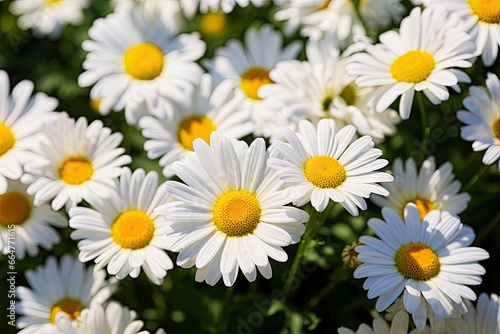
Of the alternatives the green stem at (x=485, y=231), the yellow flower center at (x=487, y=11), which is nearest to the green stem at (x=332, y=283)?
the green stem at (x=485, y=231)

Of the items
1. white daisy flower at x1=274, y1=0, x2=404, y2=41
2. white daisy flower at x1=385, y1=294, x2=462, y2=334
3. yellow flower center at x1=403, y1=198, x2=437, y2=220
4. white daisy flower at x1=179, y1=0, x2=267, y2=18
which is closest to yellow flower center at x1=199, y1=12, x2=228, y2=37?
white daisy flower at x1=179, y1=0, x2=267, y2=18

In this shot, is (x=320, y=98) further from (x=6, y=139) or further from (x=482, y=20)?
(x=6, y=139)

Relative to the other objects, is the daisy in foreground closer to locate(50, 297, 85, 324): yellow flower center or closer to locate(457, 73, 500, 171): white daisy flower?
locate(50, 297, 85, 324): yellow flower center

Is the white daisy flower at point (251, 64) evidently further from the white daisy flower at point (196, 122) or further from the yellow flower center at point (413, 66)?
the yellow flower center at point (413, 66)

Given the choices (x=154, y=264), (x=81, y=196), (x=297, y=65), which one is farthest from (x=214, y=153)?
(x=297, y=65)

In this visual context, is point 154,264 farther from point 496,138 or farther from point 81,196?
point 496,138

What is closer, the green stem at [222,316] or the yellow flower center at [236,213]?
the yellow flower center at [236,213]
